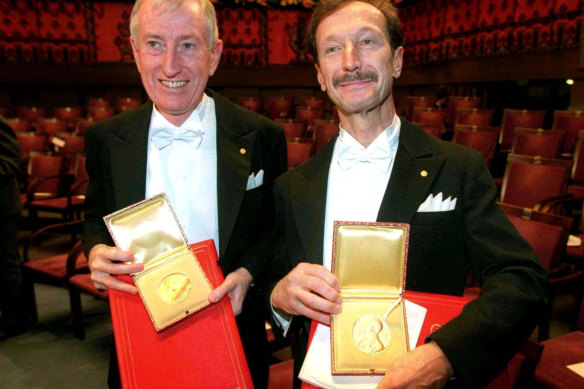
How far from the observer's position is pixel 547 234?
2.77 m

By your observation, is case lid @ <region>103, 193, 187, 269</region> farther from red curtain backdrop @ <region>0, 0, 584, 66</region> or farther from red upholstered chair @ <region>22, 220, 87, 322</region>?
red curtain backdrop @ <region>0, 0, 584, 66</region>

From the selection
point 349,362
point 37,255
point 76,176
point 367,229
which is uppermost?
point 367,229

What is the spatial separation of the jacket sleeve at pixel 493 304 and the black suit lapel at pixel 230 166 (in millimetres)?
742

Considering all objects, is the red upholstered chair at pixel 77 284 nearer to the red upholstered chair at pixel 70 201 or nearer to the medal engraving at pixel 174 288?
the red upholstered chair at pixel 70 201

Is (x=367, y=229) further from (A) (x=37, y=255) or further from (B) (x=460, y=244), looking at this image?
(A) (x=37, y=255)

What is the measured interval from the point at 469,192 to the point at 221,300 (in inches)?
29.2

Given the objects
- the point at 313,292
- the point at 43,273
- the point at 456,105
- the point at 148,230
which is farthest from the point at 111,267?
the point at 456,105

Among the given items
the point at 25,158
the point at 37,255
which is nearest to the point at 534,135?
the point at 37,255

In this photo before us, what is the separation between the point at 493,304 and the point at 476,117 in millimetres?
6607

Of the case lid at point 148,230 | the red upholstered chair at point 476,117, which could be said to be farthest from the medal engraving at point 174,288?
the red upholstered chair at point 476,117

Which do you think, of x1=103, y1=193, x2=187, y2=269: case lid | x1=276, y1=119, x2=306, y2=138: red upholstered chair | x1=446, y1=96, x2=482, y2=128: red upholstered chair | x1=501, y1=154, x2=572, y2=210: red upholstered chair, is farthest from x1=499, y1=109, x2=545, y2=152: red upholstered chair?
x1=103, y1=193, x2=187, y2=269: case lid

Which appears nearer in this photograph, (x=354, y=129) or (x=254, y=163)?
(x=354, y=129)

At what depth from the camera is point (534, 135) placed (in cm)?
521

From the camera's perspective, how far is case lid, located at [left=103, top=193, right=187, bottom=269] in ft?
4.05
